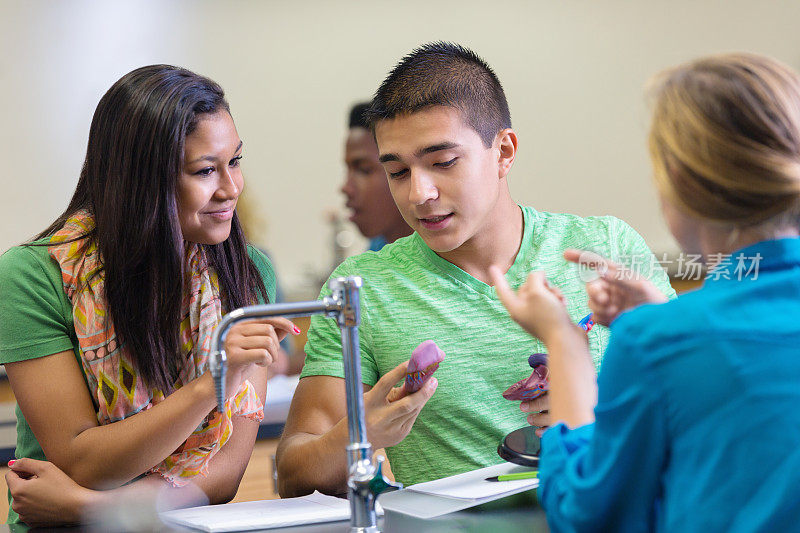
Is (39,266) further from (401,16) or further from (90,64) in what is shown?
(401,16)

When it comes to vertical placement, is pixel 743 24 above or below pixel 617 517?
above

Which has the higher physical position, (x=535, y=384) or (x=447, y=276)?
(x=447, y=276)

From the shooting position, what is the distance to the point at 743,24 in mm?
4723

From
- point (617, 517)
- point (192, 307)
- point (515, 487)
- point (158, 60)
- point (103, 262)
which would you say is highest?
point (158, 60)

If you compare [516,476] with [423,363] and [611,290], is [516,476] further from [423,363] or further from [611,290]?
[611,290]

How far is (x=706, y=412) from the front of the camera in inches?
32.8

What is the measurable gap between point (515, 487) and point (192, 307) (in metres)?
0.66

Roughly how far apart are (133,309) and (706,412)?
3.26 feet

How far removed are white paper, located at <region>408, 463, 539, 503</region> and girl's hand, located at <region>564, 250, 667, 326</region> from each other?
0.35 m

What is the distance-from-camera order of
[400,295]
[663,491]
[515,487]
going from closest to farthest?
1. [663,491]
2. [515,487]
3. [400,295]

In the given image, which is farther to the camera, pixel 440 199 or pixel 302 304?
pixel 440 199

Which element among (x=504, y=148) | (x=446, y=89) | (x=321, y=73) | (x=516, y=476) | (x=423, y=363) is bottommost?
(x=516, y=476)

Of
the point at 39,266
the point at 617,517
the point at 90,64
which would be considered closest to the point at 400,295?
the point at 39,266

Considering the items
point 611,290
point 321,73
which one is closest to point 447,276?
point 611,290
